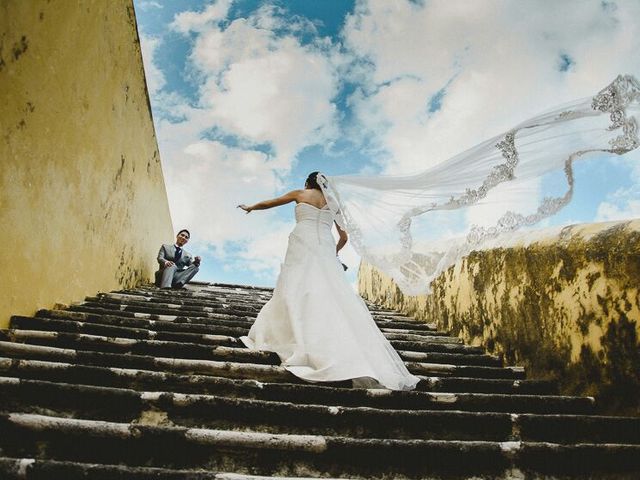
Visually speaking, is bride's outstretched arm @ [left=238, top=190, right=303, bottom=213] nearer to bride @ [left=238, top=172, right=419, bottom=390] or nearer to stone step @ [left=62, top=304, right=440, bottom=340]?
bride @ [left=238, top=172, right=419, bottom=390]

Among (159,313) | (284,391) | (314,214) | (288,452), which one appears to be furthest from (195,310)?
(288,452)

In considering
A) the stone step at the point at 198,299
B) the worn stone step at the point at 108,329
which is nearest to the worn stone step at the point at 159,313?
the worn stone step at the point at 108,329

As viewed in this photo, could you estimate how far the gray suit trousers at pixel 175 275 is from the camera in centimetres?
625

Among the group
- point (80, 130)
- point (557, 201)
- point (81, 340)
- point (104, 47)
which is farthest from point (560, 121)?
point (104, 47)

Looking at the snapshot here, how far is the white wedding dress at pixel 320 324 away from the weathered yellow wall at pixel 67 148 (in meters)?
1.67

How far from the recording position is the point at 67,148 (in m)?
3.61

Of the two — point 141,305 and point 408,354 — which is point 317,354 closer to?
point 408,354

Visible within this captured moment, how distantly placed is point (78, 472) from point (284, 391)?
1051 mm

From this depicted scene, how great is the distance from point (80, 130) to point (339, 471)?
3570mm

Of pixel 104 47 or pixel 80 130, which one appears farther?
pixel 104 47

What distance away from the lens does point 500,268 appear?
11.8ft

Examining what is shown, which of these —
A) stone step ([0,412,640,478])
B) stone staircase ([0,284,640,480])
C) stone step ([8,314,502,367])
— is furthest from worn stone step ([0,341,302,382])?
stone step ([0,412,640,478])

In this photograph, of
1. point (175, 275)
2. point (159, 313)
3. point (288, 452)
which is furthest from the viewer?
point (175, 275)

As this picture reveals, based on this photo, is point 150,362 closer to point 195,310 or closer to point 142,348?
point 142,348
